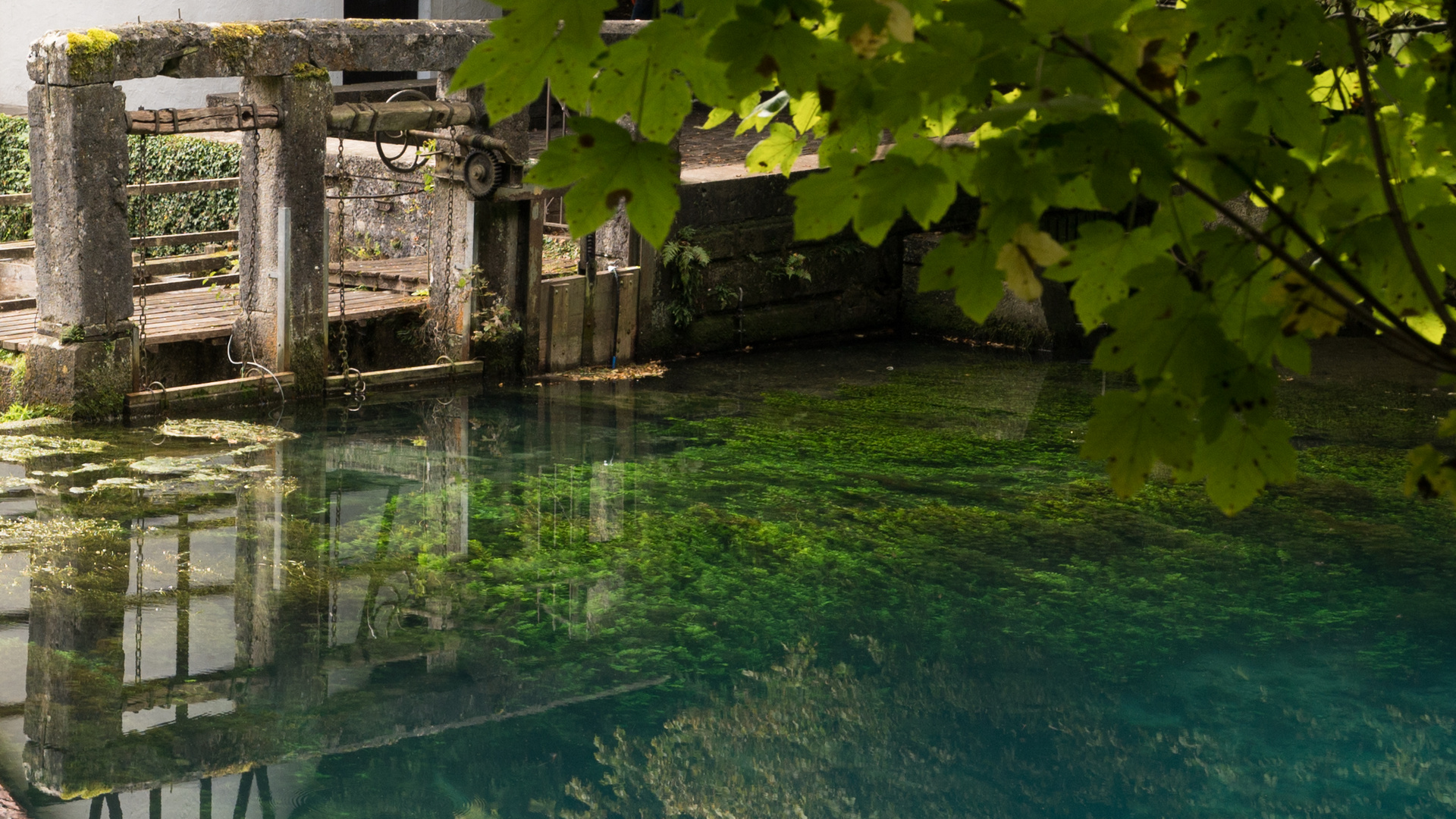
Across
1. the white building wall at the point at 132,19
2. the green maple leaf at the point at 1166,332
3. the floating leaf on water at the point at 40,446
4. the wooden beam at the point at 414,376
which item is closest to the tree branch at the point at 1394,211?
the green maple leaf at the point at 1166,332

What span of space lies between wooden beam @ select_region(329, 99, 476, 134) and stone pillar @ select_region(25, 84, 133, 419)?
158cm

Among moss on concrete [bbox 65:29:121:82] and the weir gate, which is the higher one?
moss on concrete [bbox 65:29:121:82]

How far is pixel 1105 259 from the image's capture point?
63.0 inches

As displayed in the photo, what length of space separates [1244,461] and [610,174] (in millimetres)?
690

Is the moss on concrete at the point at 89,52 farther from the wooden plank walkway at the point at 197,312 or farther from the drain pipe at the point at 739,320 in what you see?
the drain pipe at the point at 739,320

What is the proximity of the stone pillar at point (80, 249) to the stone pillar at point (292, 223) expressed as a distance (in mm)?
995

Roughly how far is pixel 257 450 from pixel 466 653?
354 cm

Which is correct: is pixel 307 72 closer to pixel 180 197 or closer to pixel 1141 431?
pixel 180 197

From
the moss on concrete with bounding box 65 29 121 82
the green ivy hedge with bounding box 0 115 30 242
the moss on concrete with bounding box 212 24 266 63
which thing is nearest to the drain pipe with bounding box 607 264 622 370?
the moss on concrete with bounding box 212 24 266 63

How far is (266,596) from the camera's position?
24.5 ft

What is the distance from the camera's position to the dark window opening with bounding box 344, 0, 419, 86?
661 inches

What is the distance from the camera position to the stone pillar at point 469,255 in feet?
39.0

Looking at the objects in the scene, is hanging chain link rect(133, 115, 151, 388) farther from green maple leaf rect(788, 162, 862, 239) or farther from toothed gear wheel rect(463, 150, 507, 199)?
green maple leaf rect(788, 162, 862, 239)

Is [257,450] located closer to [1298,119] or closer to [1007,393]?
[1007,393]
